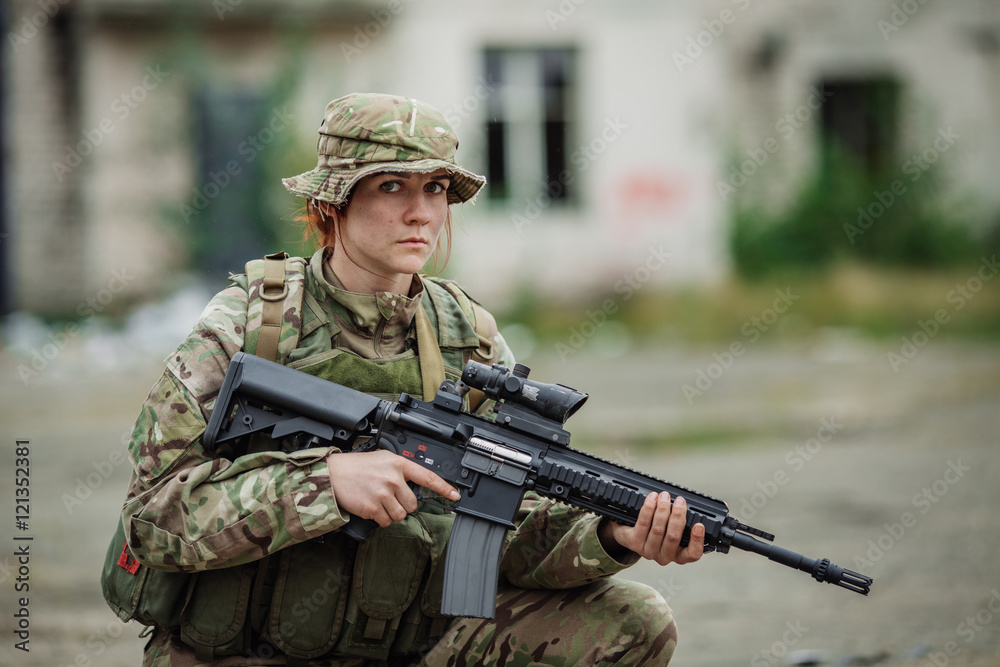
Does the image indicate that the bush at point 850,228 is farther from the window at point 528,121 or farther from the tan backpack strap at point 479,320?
the tan backpack strap at point 479,320

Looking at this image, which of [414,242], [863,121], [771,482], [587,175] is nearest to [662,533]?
[414,242]

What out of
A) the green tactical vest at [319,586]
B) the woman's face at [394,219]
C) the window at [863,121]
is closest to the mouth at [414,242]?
the woman's face at [394,219]

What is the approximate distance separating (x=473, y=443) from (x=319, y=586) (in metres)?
0.54

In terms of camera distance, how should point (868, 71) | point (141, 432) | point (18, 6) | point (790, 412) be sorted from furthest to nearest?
point (868, 71)
point (18, 6)
point (790, 412)
point (141, 432)

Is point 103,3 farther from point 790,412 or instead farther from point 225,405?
point 225,405

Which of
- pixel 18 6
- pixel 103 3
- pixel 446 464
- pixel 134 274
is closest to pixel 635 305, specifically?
pixel 134 274

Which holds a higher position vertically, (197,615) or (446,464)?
(446,464)

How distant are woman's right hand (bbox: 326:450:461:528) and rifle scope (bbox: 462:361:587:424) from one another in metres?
0.29

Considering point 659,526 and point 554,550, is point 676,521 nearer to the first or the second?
point 659,526

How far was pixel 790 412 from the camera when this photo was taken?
362 inches

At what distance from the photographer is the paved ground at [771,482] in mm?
4750

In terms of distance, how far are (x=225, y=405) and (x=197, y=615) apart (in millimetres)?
544

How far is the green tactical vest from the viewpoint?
2686mm

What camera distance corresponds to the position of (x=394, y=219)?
109 inches
